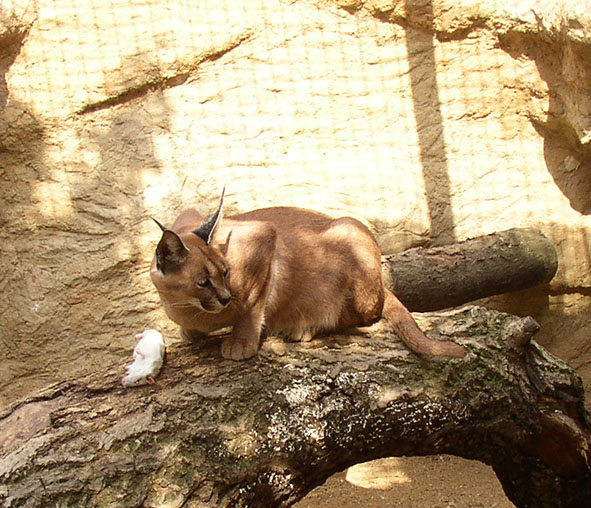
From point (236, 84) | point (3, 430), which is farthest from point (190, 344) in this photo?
point (236, 84)

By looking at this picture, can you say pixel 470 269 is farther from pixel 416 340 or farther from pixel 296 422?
pixel 296 422

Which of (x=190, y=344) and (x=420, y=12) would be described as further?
(x=420, y=12)

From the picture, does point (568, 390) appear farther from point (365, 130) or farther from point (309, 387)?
point (365, 130)

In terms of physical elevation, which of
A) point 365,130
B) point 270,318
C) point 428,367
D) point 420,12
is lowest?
point 428,367

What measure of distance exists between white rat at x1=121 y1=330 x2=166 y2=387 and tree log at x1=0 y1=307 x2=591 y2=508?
0.05 metres

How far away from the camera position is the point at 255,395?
10.4ft

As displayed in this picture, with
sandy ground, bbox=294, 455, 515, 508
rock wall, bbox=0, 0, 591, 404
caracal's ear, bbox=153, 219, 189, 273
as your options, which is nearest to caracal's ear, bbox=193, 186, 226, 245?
caracal's ear, bbox=153, 219, 189, 273

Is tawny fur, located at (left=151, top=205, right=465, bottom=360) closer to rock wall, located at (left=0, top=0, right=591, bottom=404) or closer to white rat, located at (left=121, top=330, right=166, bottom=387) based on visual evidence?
white rat, located at (left=121, top=330, right=166, bottom=387)

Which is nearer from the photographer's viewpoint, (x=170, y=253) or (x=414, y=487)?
(x=170, y=253)

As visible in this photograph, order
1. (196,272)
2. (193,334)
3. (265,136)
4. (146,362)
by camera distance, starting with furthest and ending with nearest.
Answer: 1. (265,136)
2. (193,334)
3. (196,272)
4. (146,362)

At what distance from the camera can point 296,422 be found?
3.08 metres

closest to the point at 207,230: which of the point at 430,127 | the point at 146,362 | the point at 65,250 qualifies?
the point at 146,362

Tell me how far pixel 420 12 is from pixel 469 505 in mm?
3576

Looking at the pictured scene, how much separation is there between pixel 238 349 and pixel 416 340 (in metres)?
0.86
